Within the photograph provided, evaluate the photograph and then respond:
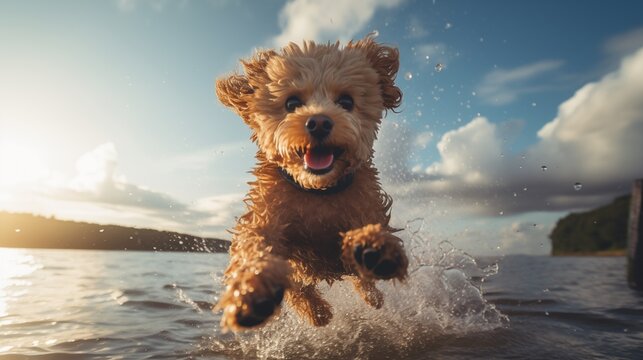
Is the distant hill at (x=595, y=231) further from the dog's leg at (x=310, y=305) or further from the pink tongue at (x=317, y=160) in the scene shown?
the pink tongue at (x=317, y=160)

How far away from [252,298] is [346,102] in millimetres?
1640

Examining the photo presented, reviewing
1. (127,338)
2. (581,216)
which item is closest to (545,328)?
(127,338)

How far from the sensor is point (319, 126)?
301 cm

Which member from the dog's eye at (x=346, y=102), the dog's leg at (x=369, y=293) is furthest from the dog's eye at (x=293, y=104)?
the dog's leg at (x=369, y=293)

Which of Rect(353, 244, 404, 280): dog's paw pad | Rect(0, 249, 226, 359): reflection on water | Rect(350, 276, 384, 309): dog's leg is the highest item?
Rect(353, 244, 404, 280): dog's paw pad

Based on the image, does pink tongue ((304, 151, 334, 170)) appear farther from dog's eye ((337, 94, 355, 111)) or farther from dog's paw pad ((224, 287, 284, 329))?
dog's paw pad ((224, 287, 284, 329))

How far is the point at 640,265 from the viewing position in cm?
1166

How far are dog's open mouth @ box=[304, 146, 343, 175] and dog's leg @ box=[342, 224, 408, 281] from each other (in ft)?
Answer: 1.81

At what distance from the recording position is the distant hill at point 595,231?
68000 millimetres

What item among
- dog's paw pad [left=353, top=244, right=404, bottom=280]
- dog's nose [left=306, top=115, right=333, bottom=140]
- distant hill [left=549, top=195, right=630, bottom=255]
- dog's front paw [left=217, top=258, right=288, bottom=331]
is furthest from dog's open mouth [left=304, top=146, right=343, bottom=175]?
distant hill [left=549, top=195, right=630, bottom=255]

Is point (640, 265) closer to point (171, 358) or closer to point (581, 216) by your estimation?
point (171, 358)

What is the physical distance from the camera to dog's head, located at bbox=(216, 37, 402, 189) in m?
3.13

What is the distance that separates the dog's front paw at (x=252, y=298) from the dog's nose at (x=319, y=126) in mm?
919

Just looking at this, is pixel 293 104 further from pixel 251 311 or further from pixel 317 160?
pixel 251 311
